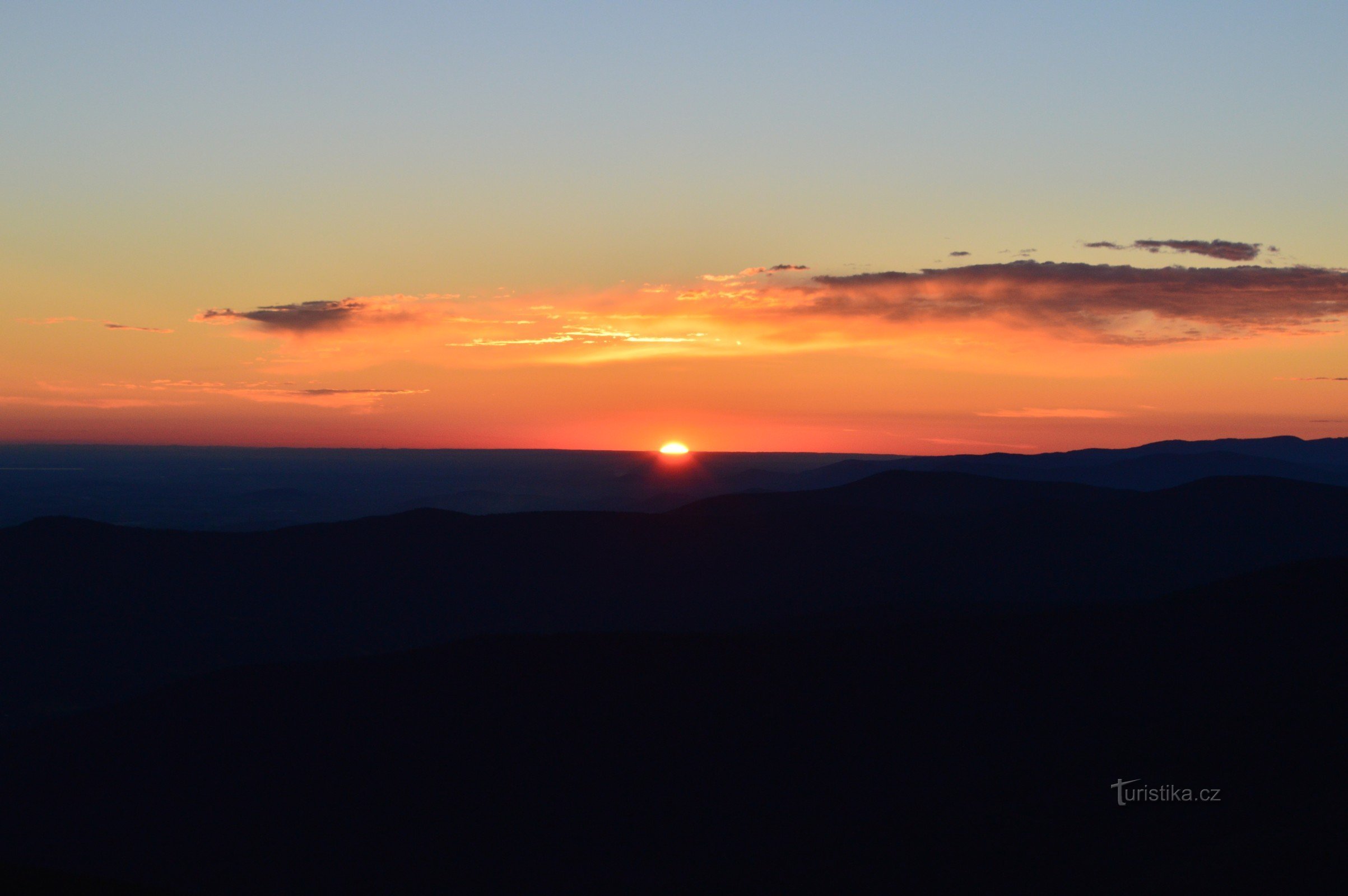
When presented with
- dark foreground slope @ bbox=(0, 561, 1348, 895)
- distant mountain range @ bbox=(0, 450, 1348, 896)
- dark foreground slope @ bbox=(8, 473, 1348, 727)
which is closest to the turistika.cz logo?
distant mountain range @ bbox=(0, 450, 1348, 896)

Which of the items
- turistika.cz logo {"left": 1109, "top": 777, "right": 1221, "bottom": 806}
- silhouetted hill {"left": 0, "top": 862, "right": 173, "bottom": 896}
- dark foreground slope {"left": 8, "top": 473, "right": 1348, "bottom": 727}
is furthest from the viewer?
dark foreground slope {"left": 8, "top": 473, "right": 1348, "bottom": 727}

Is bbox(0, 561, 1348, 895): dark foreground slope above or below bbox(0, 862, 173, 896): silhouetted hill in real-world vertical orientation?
below

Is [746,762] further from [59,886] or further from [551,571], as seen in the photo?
[551,571]

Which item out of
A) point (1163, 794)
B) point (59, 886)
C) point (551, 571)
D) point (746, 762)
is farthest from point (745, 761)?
point (551, 571)

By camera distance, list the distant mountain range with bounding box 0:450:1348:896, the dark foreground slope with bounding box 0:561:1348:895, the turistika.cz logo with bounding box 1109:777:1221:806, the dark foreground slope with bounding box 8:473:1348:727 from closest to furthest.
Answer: the distant mountain range with bounding box 0:450:1348:896
the turistika.cz logo with bounding box 1109:777:1221:806
the dark foreground slope with bounding box 0:561:1348:895
the dark foreground slope with bounding box 8:473:1348:727

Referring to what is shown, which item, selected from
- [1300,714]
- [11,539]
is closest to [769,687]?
[1300,714]

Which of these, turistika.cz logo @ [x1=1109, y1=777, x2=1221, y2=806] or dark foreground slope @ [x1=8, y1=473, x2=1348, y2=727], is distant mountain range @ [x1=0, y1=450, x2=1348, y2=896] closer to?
turistika.cz logo @ [x1=1109, y1=777, x2=1221, y2=806]
